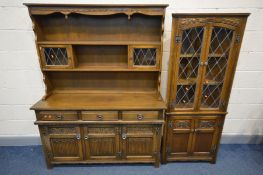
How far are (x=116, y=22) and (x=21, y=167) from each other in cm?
228

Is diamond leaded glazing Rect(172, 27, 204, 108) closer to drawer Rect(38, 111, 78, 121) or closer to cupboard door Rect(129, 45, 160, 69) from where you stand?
cupboard door Rect(129, 45, 160, 69)

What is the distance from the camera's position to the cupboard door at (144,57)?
198 centimetres

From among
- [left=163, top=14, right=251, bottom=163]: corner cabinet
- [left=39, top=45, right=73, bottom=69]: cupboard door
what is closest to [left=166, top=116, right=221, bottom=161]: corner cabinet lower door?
[left=163, top=14, right=251, bottom=163]: corner cabinet

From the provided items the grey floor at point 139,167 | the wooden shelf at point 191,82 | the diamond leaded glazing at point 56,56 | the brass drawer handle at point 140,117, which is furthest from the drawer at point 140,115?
the diamond leaded glazing at point 56,56

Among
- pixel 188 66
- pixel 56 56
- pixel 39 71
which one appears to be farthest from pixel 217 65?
pixel 39 71

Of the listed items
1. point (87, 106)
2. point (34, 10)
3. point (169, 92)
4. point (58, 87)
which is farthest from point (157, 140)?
point (34, 10)

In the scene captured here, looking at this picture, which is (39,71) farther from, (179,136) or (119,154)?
(179,136)

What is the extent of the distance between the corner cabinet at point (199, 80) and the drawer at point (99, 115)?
0.67 meters

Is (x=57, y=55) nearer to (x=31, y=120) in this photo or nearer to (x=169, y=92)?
(x=31, y=120)

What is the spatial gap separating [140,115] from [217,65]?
108 cm

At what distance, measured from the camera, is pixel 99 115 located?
6.44ft

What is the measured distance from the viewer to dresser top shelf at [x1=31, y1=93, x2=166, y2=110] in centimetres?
192

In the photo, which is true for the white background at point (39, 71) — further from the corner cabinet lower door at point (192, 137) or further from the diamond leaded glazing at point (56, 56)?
the corner cabinet lower door at point (192, 137)

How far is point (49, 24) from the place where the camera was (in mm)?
2068
